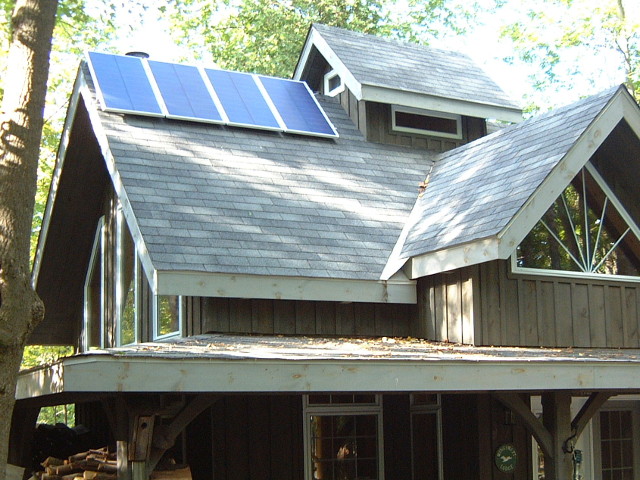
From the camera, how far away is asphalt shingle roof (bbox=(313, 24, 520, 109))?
1402 cm

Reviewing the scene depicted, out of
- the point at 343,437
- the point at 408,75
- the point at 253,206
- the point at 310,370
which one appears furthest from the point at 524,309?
the point at 408,75

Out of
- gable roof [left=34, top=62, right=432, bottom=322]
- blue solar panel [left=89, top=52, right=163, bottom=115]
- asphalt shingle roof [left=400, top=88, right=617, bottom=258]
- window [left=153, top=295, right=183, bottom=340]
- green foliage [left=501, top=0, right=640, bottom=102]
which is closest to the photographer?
gable roof [left=34, top=62, right=432, bottom=322]

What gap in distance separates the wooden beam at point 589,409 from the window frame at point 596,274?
2111mm

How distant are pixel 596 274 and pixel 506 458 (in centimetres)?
237

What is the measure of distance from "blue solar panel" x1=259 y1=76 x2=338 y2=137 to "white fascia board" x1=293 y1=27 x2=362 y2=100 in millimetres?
565

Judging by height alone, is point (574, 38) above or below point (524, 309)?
above

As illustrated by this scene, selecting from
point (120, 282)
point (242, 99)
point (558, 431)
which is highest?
point (242, 99)

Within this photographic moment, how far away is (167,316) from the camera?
34.4 ft

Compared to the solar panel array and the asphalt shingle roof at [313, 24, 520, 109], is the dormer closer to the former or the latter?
the asphalt shingle roof at [313, 24, 520, 109]

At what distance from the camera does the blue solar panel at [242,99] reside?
1266cm

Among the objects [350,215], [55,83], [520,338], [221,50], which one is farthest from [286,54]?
[520,338]

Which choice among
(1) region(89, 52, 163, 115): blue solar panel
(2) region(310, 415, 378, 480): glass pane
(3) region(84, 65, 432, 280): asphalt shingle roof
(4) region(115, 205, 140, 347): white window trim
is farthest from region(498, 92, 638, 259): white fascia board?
(1) region(89, 52, 163, 115): blue solar panel

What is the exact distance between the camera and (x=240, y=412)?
991 centimetres

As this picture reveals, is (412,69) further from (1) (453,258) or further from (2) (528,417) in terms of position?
(2) (528,417)
